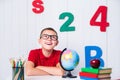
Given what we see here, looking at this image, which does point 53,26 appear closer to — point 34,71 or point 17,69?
point 34,71

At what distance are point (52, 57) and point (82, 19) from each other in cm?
45

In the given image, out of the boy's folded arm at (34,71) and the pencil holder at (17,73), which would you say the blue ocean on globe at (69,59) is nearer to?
the boy's folded arm at (34,71)

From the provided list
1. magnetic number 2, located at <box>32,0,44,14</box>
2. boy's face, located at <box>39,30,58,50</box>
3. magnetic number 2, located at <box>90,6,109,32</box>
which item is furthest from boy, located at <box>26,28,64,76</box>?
magnetic number 2, located at <box>90,6,109,32</box>

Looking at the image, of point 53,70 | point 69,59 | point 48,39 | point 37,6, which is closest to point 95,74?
point 69,59

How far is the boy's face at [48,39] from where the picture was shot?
2238mm

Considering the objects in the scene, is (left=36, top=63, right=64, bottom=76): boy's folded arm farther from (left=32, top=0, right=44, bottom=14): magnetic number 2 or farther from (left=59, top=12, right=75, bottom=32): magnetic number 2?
(left=32, top=0, right=44, bottom=14): magnetic number 2

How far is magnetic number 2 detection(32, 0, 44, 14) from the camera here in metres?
2.49

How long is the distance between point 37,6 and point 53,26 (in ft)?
0.72

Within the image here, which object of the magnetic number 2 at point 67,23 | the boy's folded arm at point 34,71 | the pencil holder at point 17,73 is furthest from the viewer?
the magnetic number 2 at point 67,23

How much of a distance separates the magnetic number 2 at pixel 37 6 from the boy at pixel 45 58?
0.29 metres

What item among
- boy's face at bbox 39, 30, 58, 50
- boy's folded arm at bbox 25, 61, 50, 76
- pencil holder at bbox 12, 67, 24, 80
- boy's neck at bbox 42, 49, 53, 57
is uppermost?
boy's face at bbox 39, 30, 58, 50

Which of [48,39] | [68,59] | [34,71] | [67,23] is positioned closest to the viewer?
[68,59]

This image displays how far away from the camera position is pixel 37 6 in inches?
98.1

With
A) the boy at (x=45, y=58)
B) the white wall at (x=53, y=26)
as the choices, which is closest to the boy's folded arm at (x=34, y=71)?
the boy at (x=45, y=58)
